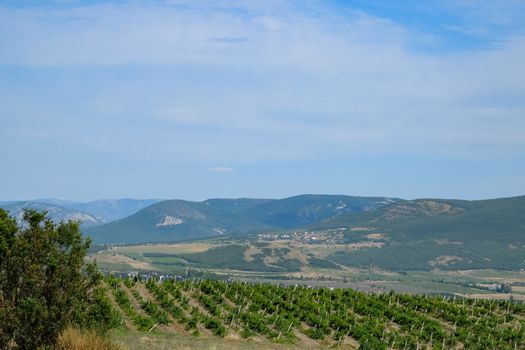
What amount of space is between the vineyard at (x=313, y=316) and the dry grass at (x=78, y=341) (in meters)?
19.4

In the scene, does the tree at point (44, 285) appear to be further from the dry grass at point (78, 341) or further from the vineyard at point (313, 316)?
the vineyard at point (313, 316)

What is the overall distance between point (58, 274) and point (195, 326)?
2211cm

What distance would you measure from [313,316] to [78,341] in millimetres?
29676

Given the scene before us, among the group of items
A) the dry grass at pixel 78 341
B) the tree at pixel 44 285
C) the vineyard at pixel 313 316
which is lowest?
the vineyard at pixel 313 316

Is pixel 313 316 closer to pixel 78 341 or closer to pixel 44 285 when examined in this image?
pixel 44 285

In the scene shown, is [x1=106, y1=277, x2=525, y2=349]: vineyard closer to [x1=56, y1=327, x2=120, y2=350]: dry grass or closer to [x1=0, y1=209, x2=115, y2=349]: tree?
[x1=0, y1=209, x2=115, y2=349]: tree

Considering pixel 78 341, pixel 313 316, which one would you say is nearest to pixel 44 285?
pixel 78 341

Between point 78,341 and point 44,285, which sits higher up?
point 44,285

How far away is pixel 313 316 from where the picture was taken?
4575 centimetres

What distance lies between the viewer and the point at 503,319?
56094mm

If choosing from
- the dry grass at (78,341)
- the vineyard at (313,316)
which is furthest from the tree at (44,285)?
the vineyard at (313,316)


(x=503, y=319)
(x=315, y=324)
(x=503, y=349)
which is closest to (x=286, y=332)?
(x=315, y=324)

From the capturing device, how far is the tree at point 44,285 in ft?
59.4

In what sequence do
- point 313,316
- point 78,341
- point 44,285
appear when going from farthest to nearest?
point 313,316 → point 44,285 → point 78,341
